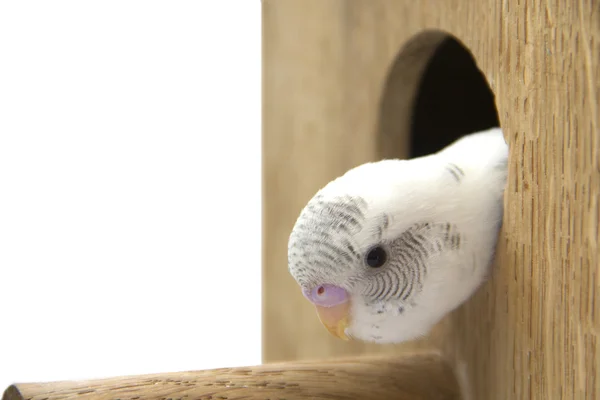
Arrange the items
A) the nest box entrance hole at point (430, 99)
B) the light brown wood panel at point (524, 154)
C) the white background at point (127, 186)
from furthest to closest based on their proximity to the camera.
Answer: the white background at point (127, 186), the nest box entrance hole at point (430, 99), the light brown wood panel at point (524, 154)

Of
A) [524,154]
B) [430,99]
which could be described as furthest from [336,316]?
[430,99]

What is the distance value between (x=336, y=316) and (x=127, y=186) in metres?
0.80

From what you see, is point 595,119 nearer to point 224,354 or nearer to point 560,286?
point 560,286

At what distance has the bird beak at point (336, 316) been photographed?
57cm

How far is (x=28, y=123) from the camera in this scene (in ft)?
4.00

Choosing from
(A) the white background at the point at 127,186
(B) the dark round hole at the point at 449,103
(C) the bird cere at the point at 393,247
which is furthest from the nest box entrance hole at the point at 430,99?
(A) the white background at the point at 127,186

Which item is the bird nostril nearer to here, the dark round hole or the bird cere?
the bird cere

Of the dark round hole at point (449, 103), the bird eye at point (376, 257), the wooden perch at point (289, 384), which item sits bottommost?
the wooden perch at point (289, 384)

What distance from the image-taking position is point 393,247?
565 millimetres

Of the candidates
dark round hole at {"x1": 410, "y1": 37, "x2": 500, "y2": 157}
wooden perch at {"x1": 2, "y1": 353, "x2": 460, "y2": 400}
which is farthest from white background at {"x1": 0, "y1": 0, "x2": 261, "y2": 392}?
wooden perch at {"x1": 2, "y1": 353, "x2": 460, "y2": 400}

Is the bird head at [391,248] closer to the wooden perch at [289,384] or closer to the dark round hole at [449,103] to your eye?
the wooden perch at [289,384]

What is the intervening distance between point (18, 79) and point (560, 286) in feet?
3.16

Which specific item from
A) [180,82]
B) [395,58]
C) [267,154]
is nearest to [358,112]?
[395,58]

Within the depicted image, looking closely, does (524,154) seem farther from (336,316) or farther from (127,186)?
(127,186)
